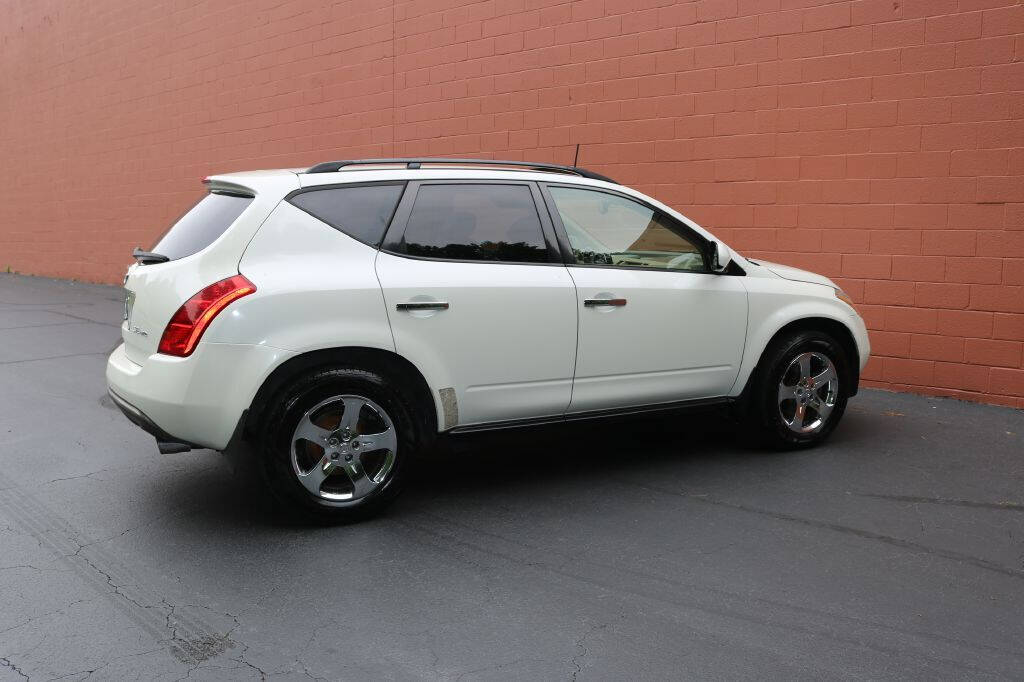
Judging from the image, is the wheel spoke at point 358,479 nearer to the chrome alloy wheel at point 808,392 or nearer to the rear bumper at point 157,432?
the rear bumper at point 157,432

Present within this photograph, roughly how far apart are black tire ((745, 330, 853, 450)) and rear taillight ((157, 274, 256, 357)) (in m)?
3.18

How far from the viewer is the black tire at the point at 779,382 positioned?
590 centimetres

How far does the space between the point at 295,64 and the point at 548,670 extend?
444 inches

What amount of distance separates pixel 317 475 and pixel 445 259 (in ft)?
A: 4.19

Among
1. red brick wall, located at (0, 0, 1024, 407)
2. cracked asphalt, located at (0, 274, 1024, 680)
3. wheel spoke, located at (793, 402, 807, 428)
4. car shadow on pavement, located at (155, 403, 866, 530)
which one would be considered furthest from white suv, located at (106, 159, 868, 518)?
red brick wall, located at (0, 0, 1024, 407)

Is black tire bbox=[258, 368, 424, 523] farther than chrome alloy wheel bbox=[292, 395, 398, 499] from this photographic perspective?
No

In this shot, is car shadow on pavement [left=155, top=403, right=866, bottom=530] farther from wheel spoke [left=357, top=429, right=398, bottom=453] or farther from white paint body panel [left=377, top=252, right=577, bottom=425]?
wheel spoke [left=357, top=429, right=398, bottom=453]

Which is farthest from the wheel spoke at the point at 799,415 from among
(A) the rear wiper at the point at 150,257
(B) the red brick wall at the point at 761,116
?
(A) the rear wiper at the point at 150,257

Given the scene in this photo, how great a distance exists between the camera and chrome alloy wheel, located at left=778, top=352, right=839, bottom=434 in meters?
6.01

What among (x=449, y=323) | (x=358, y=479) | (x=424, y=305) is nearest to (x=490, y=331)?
(x=449, y=323)

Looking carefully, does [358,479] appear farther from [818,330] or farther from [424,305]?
[818,330]

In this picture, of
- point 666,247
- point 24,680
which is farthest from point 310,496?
point 666,247

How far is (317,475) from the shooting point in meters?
4.61

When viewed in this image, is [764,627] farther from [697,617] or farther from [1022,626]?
[1022,626]
